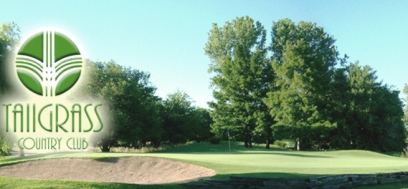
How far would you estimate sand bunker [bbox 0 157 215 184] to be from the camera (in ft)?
56.5

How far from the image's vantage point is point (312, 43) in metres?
46.0

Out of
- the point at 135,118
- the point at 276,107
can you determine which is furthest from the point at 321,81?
the point at 135,118

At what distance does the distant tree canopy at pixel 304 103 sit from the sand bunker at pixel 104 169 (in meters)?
→ 21.4

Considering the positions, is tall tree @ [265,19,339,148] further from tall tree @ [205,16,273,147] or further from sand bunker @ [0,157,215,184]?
sand bunker @ [0,157,215,184]

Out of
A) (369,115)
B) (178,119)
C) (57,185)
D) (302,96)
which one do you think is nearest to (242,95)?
(302,96)

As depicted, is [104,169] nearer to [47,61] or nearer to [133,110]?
[47,61]

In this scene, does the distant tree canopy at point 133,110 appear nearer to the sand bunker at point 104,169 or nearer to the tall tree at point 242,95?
the tall tree at point 242,95

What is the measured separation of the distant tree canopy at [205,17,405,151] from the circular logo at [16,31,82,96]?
78.1 ft

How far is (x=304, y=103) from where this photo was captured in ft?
124

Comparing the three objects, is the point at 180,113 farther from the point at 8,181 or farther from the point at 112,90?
the point at 8,181

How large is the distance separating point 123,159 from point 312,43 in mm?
33363

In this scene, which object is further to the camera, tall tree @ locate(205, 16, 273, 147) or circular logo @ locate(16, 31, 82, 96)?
tall tree @ locate(205, 16, 273, 147)

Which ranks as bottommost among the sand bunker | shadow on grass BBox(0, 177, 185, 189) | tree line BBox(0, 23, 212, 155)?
the sand bunker

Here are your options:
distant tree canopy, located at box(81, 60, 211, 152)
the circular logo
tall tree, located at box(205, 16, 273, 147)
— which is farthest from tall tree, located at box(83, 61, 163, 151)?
the circular logo
